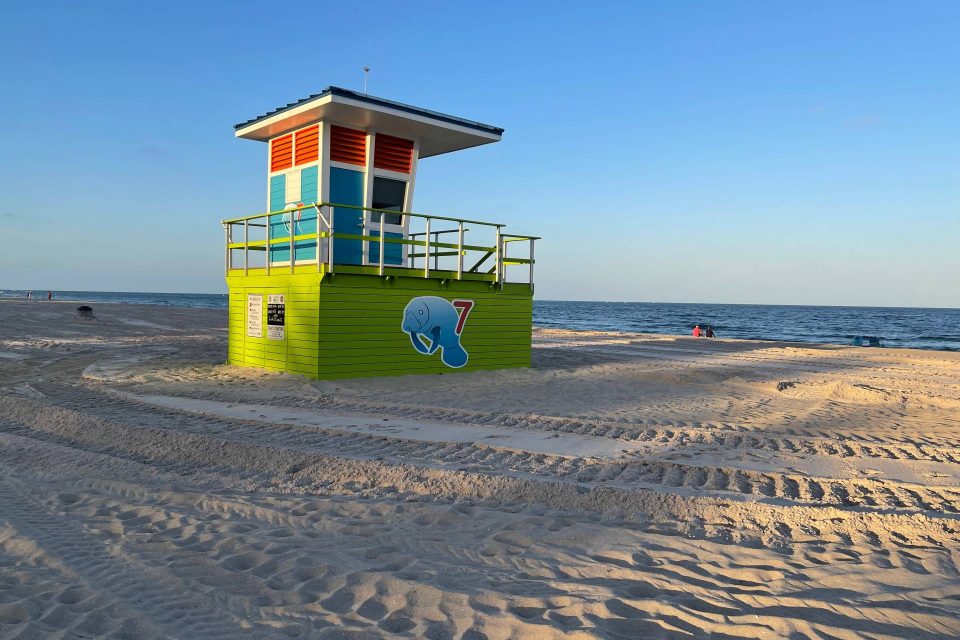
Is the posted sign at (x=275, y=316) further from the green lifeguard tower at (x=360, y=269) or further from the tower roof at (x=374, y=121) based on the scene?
the tower roof at (x=374, y=121)

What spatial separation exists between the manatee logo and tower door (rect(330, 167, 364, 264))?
2284mm

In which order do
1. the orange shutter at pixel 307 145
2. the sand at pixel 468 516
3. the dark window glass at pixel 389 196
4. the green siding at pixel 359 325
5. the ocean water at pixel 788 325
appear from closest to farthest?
the sand at pixel 468 516 → the green siding at pixel 359 325 → the orange shutter at pixel 307 145 → the dark window glass at pixel 389 196 → the ocean water at pixel 788 325

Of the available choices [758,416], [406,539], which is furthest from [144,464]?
[758,416]

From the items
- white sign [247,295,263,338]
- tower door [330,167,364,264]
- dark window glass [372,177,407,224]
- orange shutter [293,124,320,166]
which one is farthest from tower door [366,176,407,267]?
white sign [247,295,263,338]

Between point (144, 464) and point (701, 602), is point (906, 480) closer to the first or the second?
point (701, 602)

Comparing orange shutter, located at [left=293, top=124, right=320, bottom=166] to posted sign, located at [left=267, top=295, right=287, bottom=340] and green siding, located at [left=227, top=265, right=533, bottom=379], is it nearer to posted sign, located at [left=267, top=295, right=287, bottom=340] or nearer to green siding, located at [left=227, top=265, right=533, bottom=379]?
green siding, located at [left=227, top=265, right=533, bottom=379]

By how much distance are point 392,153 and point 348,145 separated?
44.0 inches

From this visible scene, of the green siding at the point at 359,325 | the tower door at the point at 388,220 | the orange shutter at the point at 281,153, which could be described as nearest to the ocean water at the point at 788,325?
the green siding at the point at 359,325

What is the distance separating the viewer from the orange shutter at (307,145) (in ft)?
47.3

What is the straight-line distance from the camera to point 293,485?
246 inches

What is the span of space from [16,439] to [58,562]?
190 inches

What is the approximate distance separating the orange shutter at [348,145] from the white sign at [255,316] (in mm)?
3659

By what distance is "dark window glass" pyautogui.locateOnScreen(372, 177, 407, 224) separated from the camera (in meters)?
15.0

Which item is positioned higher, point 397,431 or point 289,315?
point 289,315
